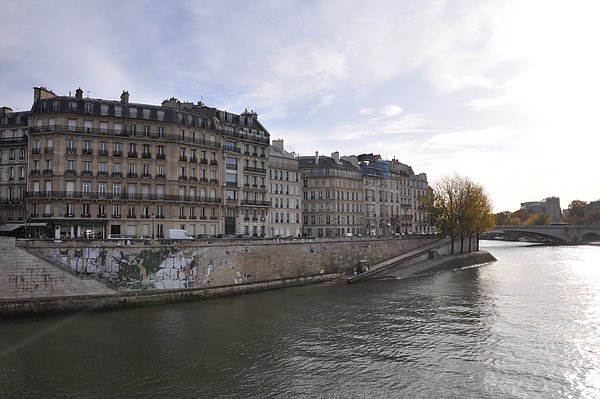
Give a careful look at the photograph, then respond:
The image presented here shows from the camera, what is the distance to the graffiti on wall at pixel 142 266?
35.5 meters

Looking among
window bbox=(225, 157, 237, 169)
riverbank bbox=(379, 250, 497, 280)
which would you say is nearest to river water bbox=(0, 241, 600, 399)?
riverbank bbox=(379, 250, 497, 280)

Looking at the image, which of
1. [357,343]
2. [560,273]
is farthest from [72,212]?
[560,273]

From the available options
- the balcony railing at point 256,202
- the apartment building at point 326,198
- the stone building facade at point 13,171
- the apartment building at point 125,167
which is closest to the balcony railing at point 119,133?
the apartment building at point 125,167

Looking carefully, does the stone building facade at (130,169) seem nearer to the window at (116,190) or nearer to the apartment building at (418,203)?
the window at (116,190)

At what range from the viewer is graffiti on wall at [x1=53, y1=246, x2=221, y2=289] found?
35.5m

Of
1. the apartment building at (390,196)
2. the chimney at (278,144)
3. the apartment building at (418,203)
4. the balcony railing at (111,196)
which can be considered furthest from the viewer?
the apartment building at (418,203)

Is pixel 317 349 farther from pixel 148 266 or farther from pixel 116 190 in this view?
pixel 116 190

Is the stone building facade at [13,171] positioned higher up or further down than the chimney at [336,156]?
further down

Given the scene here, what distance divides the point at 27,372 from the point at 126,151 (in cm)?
3132

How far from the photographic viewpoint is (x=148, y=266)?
38125mm

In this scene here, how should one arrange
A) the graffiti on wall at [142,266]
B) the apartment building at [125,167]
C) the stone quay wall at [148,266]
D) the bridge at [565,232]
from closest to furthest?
the stone quay wall at [148,266], the graffiti on wall at [142,266], the apartment building at [125,167], the bridge at [565,232]

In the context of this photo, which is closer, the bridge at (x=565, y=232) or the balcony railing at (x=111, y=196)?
the balcony railing at (x=111, y=196)

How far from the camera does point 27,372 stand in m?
21.0

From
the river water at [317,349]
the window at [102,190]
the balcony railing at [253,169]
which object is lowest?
the river water at [317,349]
